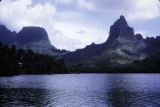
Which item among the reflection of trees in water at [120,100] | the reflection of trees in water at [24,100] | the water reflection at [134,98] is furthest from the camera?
the water reflection at [134,98]

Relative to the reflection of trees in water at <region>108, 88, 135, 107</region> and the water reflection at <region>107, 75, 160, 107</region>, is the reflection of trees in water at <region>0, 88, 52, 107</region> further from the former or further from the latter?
the water reflection at <region>107, 75, 160, 107</region>

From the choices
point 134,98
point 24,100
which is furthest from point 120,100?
point 24,100

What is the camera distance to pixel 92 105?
79.9 meters

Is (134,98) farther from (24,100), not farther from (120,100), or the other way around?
(24,100)

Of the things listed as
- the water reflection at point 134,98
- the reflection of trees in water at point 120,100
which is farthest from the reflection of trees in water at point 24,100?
the water reflection at point 134,98

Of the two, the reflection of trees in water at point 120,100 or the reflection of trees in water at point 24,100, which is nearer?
the reflection of trees in water at point 24,100

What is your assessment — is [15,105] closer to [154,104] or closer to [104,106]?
[104,106]

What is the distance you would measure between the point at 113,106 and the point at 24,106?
1934 centimetres

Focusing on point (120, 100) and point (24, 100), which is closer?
point (24, 100)

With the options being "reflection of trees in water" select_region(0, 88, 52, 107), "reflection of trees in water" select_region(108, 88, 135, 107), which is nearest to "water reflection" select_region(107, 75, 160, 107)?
"reflection of trees in water" select_region(108, 88, 135, 107)

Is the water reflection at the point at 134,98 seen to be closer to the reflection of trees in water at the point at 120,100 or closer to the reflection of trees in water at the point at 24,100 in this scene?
the reflection of trees in water at the point at 120,100

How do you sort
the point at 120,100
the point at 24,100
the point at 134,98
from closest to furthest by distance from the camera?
the point at 24,100
the point at 120,100
the point at 134,98

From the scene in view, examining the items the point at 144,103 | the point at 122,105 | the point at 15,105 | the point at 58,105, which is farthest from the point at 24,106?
the point at 144,103

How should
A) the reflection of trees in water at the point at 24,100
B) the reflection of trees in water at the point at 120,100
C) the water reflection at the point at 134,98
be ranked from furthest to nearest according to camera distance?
the water reflection at the point at 134,98
the reflection of trees in water at the point at 120,100
the reflection of trees in water at the point at 24,100
